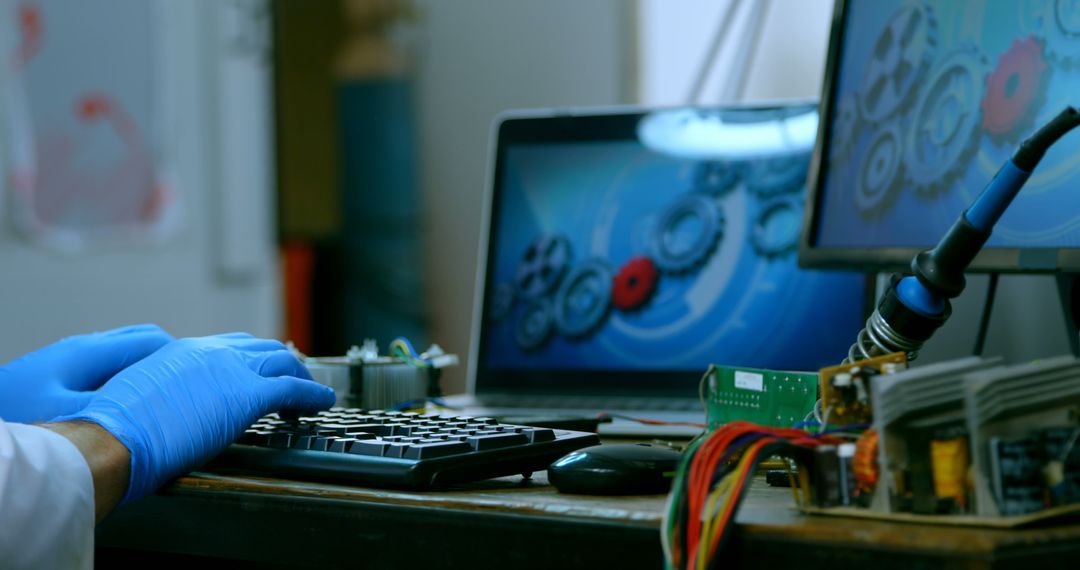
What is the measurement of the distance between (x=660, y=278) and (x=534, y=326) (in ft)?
0.49

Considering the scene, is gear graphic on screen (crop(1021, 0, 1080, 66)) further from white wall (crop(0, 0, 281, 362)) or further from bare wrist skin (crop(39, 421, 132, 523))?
white wall (crop(0, 0, 281, 362))

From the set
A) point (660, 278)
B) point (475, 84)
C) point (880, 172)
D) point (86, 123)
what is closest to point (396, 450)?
point (880, 172)

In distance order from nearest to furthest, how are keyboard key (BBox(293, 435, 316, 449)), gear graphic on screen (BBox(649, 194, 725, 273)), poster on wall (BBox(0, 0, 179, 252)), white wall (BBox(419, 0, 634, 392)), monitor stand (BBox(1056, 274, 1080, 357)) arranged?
keyboard key (BBox(293, 435, 316, 449))
monitor stand (BBox(1056, 274, 1080, 357))
gear graphic on screen (BBox(649, 194, 725, 273))
white wall (BBox(419, 0, 634, 392))
poster on wall (BBox(0, 0, 179, 252))

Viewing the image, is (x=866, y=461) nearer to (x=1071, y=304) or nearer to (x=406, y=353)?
(x=1071, y=304)

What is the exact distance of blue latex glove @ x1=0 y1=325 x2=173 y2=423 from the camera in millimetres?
897

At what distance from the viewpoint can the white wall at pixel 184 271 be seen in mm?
2504

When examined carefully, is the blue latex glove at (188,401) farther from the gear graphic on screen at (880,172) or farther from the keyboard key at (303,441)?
the gear graphic on screen at (880,172)

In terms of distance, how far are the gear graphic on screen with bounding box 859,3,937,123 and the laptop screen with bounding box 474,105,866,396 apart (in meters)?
0.22

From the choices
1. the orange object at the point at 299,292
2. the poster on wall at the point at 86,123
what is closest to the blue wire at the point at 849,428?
the poster on wall at the point at 86,123

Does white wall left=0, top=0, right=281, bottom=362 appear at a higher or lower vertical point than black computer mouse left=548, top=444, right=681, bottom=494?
higher

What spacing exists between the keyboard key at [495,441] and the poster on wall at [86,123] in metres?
2.00

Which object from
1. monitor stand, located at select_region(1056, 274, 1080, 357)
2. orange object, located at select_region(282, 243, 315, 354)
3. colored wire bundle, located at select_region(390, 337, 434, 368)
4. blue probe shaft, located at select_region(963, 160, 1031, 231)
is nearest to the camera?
blue probe shaft, located at select_region(963, 160, 1031, 231)

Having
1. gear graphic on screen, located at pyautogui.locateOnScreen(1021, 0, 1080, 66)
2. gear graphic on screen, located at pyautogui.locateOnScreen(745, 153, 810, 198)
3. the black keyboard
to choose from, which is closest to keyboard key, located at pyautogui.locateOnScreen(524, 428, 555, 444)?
the black keyboard

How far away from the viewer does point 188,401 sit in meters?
0.77
